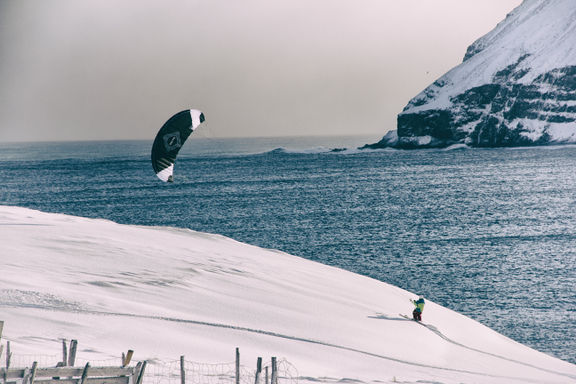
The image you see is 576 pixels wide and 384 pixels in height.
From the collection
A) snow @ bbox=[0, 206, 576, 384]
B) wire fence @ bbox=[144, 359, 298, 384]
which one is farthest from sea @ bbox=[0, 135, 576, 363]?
wire fence @ bbox=[144, 359, 298, 384]

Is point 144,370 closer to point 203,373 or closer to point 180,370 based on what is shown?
point 180,370

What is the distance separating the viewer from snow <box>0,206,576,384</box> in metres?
19.7

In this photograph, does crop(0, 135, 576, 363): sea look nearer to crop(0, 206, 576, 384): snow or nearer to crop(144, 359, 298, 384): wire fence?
crop(0, 206, 576, 384): snow

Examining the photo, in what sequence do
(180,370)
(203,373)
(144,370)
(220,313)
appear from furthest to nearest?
1. (220,313)
2. (203,373)
3. (180,370)
4. (144,370)

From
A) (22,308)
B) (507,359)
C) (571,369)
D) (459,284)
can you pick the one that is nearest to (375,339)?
(507,359)

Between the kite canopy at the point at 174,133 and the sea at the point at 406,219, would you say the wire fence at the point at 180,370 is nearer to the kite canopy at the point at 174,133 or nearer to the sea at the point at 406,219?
the sea at the point at 406,219

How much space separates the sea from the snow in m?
3.83

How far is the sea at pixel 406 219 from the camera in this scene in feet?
141

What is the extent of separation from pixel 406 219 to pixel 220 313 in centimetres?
6390

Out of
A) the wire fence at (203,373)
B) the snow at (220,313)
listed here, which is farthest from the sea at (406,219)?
the wire fence at (203,373)

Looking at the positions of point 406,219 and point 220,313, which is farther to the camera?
point 406,219

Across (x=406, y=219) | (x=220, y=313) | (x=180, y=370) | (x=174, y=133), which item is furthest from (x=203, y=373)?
(x=406, y=219)

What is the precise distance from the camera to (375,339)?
23562 millimetres

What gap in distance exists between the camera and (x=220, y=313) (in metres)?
23.0
